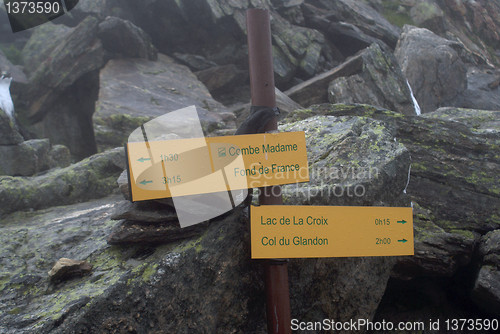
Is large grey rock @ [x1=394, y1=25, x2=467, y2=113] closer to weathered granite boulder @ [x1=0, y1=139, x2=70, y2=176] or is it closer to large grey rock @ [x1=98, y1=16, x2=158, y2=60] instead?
large grey rock @ [x1=98, y1=16, x2=158, y2=60]

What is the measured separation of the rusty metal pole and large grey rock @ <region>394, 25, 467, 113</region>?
16.1 metres

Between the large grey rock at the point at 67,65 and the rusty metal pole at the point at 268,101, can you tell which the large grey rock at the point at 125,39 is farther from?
the rusty metal pole at the point at 268,101

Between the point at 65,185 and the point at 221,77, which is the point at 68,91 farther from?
the point at 65,185

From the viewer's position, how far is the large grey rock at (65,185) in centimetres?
722

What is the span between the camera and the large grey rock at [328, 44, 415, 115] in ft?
50.5

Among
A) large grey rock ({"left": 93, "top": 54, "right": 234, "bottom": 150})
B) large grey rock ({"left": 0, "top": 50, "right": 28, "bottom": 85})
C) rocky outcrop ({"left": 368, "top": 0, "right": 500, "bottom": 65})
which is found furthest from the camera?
rocky outcrop ({"left": 368, "top": 0, "right": 500, "bottom": 65})

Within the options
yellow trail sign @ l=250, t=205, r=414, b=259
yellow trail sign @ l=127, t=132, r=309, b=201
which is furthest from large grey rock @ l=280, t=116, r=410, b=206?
yellow trail sign @ l=127, t=132, r=309, b=201

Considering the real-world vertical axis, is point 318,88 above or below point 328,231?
above

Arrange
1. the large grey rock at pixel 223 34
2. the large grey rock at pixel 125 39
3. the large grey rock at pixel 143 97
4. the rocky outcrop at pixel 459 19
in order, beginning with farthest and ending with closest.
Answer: the rocky outcrop at pixel 459 19 → the large grey rock at pixel 223 34 → the large grey rock at pixel 125 39 → the large grey rock at pixel 143 97

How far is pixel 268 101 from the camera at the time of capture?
4.23 metres

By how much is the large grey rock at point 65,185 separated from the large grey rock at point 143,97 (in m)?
3.50

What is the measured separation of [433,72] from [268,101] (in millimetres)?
17440

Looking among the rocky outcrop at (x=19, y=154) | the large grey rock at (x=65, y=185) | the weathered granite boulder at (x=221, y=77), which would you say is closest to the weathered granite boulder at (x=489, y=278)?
the large grey rock at (x=65, y=185)

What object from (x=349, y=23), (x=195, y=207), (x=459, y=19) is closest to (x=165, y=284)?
(x=195, y=207)
